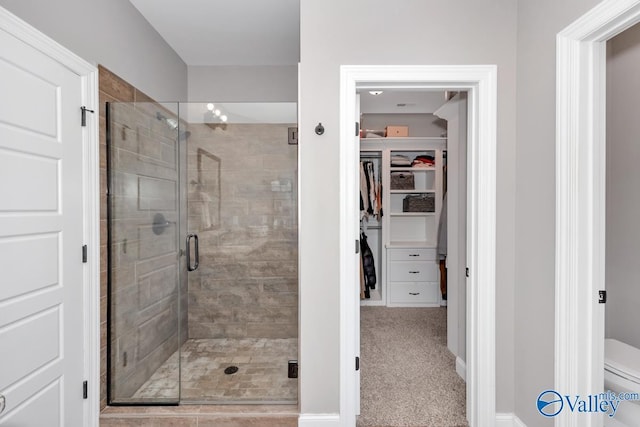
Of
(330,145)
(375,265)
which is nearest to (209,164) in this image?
(330,145)

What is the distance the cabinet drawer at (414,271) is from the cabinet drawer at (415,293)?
6cm

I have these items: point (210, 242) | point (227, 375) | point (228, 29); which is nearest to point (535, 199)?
point (210, 242)

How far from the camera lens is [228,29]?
2.78 meters

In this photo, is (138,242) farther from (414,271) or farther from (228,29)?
(414,271)

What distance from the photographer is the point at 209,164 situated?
7.89ft

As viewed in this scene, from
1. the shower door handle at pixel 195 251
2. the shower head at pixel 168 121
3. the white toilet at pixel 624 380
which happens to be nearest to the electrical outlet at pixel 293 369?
the shower door handle at pixel 195 251

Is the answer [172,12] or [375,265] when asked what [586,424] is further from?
[172,12]

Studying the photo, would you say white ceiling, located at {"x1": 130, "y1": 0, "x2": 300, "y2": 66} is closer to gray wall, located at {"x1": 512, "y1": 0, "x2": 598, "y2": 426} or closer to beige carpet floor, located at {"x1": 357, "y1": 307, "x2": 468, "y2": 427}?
gray wall, located at {"x1": 512, "y1": 0, "x2": 598, "y2": 426}

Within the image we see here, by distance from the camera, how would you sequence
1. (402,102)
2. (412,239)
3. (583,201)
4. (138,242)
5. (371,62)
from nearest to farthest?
1. (583,201)
2. (371,62)
3. (138,242)
4. (402,102)
5. (412,239)

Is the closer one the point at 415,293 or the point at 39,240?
the point at 39,240

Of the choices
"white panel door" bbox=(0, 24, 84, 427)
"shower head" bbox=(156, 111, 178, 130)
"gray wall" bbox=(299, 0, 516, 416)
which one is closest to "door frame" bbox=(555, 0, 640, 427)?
"gray wall" bbox=(299, 0, 516, 416)

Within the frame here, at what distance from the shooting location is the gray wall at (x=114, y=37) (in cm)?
167

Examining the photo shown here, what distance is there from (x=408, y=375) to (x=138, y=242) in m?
2.18

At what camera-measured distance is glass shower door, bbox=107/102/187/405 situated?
86.2 inches
